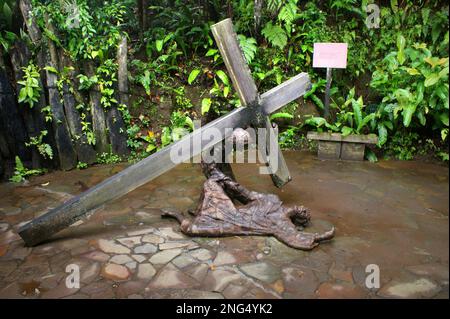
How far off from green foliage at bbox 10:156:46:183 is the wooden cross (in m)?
2.28

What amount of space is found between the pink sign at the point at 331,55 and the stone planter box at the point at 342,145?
1282 millimetres

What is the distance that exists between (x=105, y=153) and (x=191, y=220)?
3046 millimetres

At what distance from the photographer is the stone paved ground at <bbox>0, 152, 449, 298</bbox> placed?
280 cm

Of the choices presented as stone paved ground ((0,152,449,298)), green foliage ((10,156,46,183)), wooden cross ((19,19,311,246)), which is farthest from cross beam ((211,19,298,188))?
green foliage ((10,156,46,183))

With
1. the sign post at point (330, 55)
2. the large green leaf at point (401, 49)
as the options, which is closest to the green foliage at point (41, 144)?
the sign post at point (330, 55)

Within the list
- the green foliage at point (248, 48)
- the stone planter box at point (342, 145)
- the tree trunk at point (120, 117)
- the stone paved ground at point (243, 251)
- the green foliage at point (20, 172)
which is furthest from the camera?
the green foliage at point (248, 48)

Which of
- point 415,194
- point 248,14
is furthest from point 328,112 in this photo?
point 415,194

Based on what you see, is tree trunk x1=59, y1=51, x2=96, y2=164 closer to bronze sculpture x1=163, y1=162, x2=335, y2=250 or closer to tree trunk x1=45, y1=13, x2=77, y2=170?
tree trunk x1=45, y1=13, x2=77, y2=170

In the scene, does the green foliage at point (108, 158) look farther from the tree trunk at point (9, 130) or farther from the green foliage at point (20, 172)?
the tree trunk at point (9, 130)

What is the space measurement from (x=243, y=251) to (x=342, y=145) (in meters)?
3.45

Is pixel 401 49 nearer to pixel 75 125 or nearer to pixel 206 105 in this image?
pixel 206 105

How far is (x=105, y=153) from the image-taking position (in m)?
6.50

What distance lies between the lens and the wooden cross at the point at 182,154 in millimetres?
3713
